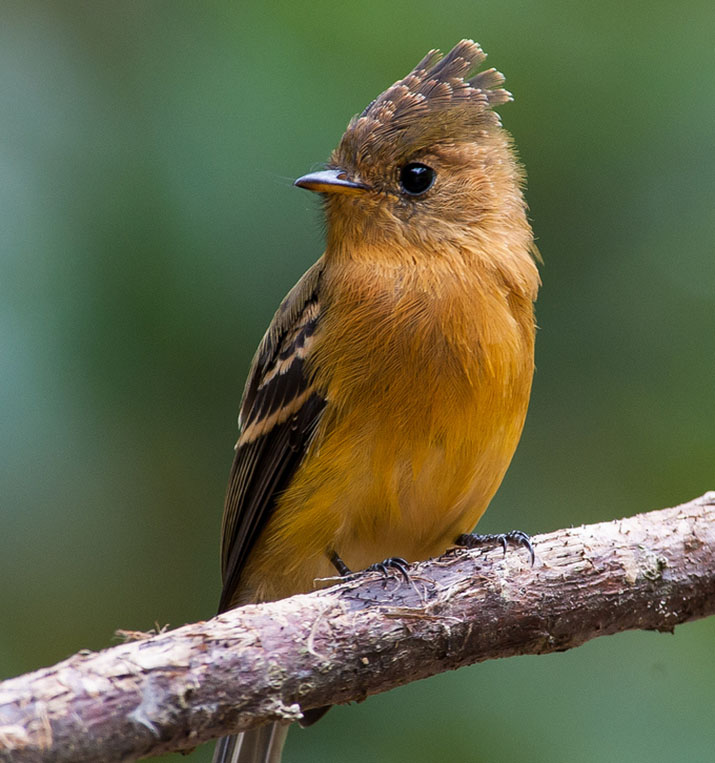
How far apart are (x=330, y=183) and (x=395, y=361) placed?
2.03ft

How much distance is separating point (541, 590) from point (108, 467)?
5.05 ft

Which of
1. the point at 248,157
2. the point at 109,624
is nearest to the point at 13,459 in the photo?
the point at 109,624

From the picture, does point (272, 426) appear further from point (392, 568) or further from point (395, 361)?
point (392, 568)

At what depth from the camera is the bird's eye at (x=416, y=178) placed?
12.0 ft

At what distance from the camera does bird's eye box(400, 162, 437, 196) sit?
366 centimetres

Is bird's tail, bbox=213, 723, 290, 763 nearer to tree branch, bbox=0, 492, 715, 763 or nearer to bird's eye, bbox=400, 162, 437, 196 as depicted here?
tree branch, bbox=0, 492, 715, 763

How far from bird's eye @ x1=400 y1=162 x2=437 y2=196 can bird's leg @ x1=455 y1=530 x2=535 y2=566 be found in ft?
3.73

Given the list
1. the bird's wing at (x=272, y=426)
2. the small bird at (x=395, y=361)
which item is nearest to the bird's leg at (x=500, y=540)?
the small bird at (x=395, y=361)

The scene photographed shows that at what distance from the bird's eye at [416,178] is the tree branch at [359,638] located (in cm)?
124

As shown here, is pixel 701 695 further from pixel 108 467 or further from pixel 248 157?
pixel 248 157

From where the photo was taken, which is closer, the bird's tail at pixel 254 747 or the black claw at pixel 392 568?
the black claw at pixel 392 568

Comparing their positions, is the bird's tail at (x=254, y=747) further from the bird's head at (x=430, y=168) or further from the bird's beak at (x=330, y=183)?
the bird's beak at (x=330, y=183)

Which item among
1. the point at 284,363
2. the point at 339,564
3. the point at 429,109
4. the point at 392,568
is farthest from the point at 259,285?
the point at 392,568

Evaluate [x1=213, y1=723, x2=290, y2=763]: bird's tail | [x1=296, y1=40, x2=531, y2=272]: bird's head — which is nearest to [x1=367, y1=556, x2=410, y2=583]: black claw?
[x1=213, y1=723, x2=290, y2=763]: bird's tail
